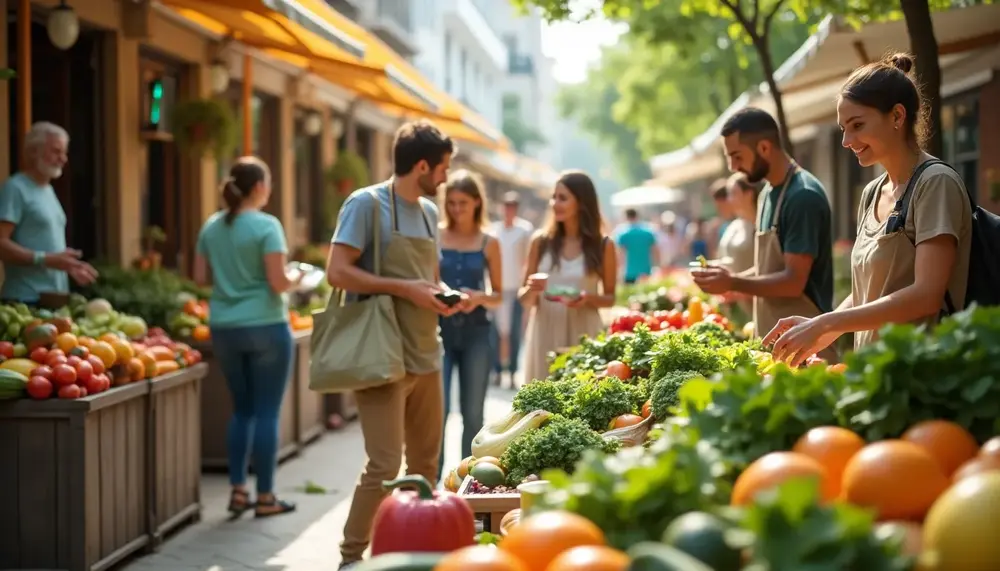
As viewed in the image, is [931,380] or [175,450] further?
[175,450]

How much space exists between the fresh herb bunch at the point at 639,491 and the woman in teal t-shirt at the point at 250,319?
5604 mm

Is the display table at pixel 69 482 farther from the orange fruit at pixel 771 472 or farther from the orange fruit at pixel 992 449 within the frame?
the orange fruit at pixel 992 449

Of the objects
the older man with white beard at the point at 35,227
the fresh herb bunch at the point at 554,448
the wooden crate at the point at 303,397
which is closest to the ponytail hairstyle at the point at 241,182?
the older man with white beard at the point at 35,227

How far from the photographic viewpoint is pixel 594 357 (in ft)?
19.4

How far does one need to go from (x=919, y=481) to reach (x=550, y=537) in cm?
67

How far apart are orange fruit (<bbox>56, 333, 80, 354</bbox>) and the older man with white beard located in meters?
0.66

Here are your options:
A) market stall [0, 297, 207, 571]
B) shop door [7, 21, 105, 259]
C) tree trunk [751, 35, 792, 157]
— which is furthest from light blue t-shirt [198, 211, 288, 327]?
tree trunk [751, 35, 792, 157]

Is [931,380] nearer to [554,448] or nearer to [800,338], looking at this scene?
[800,338]

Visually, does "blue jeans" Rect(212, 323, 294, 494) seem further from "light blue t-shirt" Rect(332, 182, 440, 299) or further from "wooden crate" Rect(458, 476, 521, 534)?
"wooden crate" Rect(458, 476, 521, 534)

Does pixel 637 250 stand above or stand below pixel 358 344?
above

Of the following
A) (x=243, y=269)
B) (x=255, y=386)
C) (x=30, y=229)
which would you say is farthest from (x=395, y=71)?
(x=30, y=229)

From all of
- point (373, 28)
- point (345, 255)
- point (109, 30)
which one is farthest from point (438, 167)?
point (373, 28)

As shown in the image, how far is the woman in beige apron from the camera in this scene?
5.49m

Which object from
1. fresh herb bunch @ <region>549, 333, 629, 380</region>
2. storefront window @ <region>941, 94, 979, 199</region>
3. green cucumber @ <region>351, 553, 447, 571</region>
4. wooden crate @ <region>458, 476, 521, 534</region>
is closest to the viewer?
green cucumber @ <region>351, 553, 447, 571</region>
